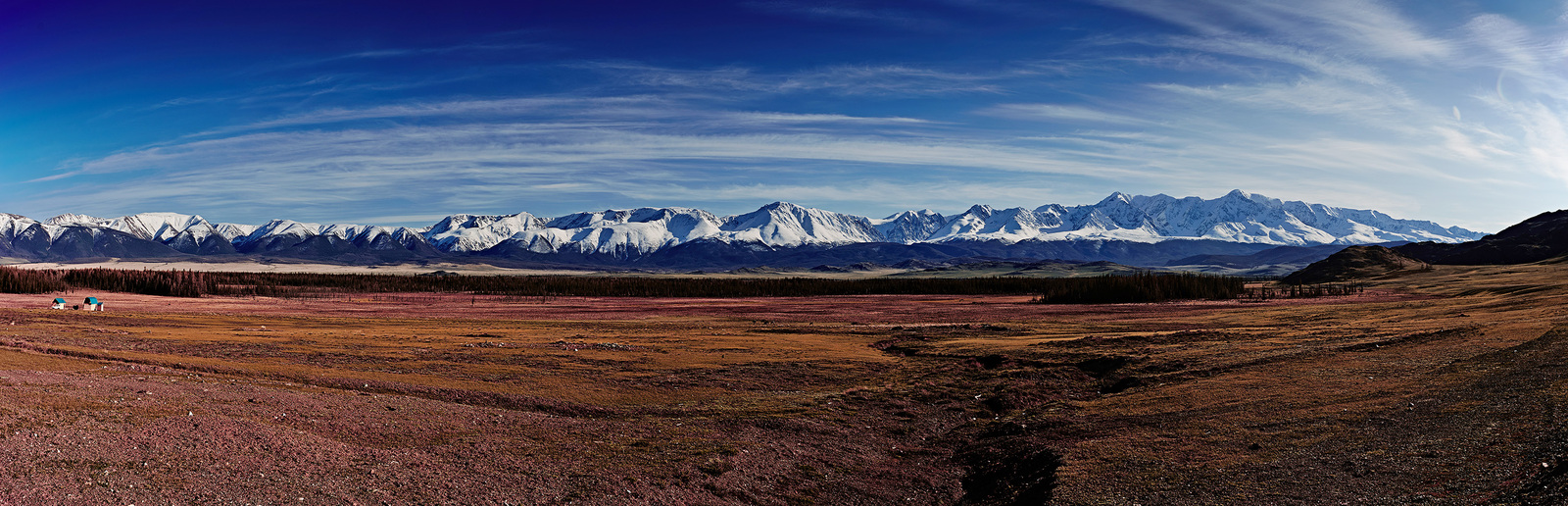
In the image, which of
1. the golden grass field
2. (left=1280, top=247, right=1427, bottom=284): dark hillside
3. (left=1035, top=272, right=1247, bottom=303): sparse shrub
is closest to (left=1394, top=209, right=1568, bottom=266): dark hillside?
(left=1280, top=247, right=1427, bottom=284): dark hillside

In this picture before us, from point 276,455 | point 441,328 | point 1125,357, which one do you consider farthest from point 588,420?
point 441,328

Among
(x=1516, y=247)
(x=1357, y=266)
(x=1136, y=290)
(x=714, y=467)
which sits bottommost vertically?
(x=714, y=467)

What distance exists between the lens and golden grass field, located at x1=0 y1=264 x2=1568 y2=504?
12828 millimetres

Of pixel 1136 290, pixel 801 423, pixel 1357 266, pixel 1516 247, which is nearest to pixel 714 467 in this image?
pixel 801 423

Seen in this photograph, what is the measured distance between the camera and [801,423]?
20375 millimetres

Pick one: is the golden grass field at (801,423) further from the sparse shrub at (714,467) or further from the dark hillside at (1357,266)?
the dark hillside at (1357,266)

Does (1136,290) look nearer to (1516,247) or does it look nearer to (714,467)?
(714,467)

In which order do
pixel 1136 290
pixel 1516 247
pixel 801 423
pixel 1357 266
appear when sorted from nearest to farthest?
pixel 801 423 < pixel 1136 290 < pixel 1357 266 < pixel 1516 247

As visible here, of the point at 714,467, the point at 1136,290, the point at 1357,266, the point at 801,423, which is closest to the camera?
the point at 714,467

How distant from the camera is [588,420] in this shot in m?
19.9

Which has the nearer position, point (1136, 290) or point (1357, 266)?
point (1136, 290)

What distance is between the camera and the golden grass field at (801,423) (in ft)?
42.1

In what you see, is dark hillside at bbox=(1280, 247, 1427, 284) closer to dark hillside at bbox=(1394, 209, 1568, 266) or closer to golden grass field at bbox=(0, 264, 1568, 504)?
dark hillside at bbox=(1394, 209, 1568, 266)

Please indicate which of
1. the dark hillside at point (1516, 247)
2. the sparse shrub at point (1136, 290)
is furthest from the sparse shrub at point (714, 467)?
the dark hillside at point (1516, 247)
